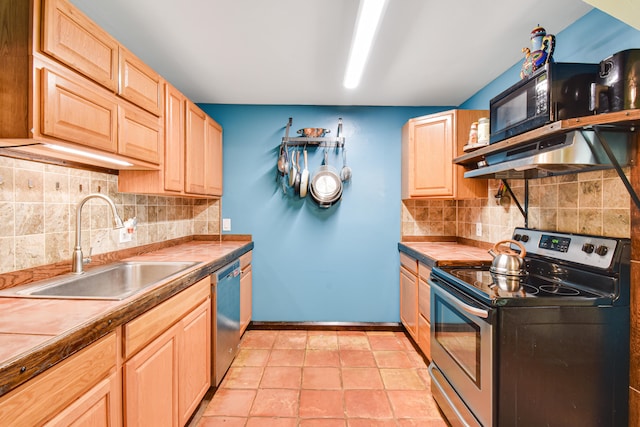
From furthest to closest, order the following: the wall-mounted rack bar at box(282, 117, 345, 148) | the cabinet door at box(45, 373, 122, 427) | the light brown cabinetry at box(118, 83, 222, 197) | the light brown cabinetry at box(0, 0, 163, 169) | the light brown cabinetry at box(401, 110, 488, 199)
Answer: the wall-mounted rack bar at box(282, 117, 345, 148)
the light brown cabinetry at box(401, 110, 488, 199)
the light brown cabinetry at box(118, 83, 222, 197)
the light brown cabinetry at box(0, 0, 163, 169)
the cabinet door at box(45, 373, 122, 427)

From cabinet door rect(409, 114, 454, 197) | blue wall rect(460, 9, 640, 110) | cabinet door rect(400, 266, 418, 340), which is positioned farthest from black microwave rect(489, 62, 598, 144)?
Answer: cabinet door rect(400, 266, 418, 340)

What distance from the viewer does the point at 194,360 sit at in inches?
65.5

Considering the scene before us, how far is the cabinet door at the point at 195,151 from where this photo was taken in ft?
7.23

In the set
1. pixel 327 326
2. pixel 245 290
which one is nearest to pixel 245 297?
pixel 245 290

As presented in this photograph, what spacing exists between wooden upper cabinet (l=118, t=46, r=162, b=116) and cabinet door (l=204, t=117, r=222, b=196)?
0.75 meters

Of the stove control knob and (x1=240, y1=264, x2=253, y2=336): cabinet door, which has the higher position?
the stove control knob

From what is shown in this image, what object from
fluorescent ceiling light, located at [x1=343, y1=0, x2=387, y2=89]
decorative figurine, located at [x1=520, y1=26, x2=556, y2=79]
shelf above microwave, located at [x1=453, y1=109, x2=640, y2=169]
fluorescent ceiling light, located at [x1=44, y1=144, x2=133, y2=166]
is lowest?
fluorescent ceiling light, located at [x1=44, y1=144, x2=133, y2=166]

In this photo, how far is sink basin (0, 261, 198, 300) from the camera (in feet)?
4.03

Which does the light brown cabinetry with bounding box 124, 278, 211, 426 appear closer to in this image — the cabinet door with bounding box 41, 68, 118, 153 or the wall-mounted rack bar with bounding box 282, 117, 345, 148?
the cabinet door with bounding box 41, 68, 118, 153

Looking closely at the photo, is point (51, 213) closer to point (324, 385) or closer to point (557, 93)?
point (324, 385)

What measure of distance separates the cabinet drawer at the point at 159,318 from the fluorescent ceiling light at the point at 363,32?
67.4 inches

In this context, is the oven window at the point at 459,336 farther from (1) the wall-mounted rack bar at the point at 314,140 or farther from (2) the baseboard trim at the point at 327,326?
(1) the wall-mounted rack bar at the point at 314,140

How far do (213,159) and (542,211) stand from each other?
8.84 ft

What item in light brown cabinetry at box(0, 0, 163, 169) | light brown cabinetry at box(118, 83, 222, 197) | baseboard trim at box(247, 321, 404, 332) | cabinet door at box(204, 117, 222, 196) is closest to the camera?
light brown cabinetry at box(0, 0, 163, 169)
